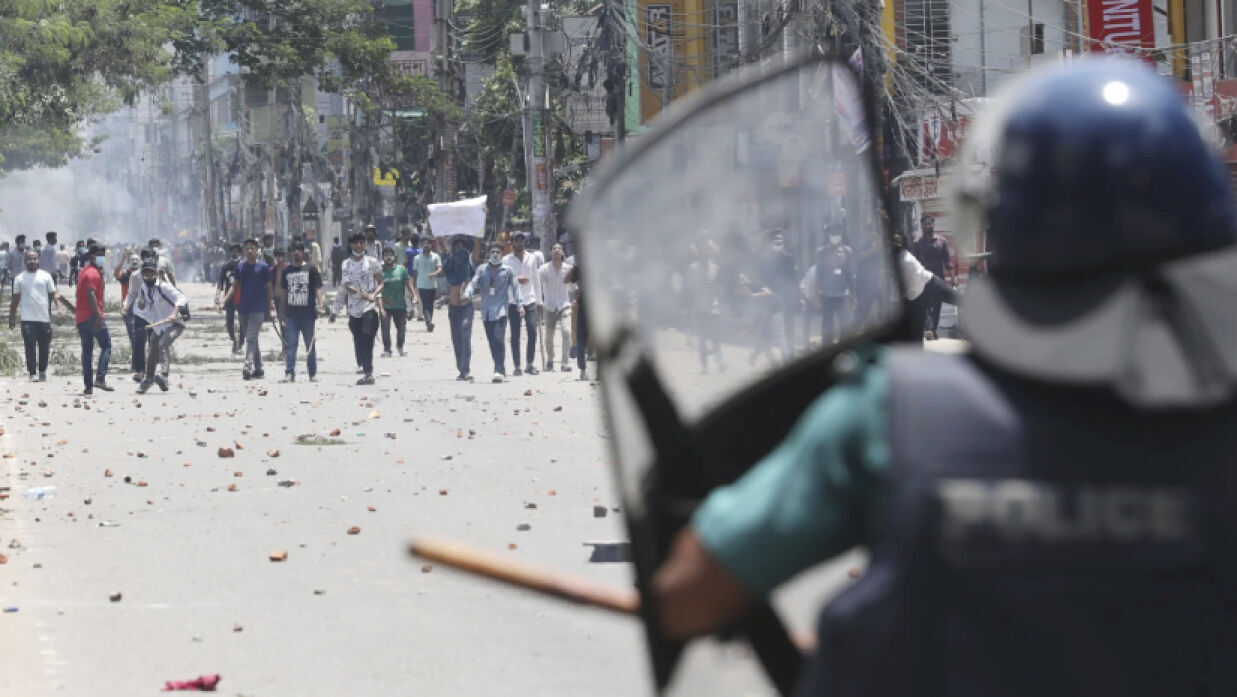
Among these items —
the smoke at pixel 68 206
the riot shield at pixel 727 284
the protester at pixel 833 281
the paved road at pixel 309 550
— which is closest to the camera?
the riot shield at pixel 727 284

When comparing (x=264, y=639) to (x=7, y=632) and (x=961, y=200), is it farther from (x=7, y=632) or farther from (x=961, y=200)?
(x=961, y=200)

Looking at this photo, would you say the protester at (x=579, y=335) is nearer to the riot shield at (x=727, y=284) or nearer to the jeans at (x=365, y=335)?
the jeans at (x=365, y=335)

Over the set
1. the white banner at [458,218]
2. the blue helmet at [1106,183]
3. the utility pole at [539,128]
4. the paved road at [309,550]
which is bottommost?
the paved road at [309,550]

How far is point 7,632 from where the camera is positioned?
6.96 metres

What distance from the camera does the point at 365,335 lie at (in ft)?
64.8

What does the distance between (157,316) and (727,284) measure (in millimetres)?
17492

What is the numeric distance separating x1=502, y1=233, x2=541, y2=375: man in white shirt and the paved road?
3.25 metres

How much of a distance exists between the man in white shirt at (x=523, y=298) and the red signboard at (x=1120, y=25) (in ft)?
26.6

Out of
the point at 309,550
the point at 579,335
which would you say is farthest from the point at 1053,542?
the point at 579,335

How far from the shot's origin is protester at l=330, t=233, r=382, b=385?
19.8m

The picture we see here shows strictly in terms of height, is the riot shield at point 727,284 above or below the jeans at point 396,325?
above

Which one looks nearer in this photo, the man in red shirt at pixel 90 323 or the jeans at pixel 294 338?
the man in red shirt at pixel 90 323

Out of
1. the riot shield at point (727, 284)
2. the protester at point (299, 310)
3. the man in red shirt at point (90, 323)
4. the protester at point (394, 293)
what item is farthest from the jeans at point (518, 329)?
the riot shield at point (727, 284)

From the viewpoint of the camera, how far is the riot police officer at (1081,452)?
5.57ft
